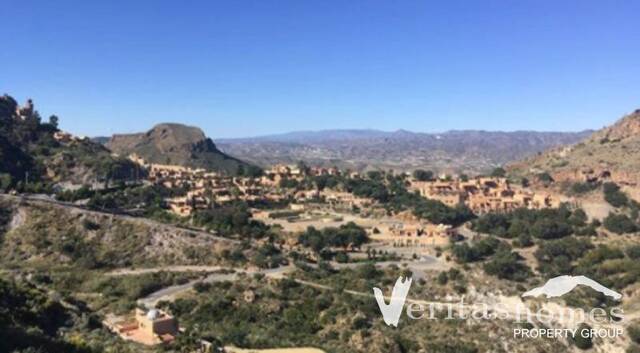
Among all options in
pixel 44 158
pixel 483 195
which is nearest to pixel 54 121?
pixel 44 158

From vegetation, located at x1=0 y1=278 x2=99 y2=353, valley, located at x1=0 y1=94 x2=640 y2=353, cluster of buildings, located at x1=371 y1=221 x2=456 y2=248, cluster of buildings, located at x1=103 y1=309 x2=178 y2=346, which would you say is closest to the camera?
vegetation, located at x1=0 y1=278 x2=99 y2=353

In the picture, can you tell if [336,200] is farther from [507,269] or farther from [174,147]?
[174,147]

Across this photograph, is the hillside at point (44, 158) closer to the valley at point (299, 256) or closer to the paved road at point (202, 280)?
the valley at point (299, 256)

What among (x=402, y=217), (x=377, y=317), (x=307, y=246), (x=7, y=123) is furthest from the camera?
(x=7, y=123)

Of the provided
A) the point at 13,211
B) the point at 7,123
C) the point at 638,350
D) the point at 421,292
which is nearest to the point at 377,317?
the point at 421,292

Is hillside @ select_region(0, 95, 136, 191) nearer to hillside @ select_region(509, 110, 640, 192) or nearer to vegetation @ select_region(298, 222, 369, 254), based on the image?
vegetation @ select_region(298, 222, 369, 254)

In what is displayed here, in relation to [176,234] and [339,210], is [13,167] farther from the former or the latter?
[339,210]

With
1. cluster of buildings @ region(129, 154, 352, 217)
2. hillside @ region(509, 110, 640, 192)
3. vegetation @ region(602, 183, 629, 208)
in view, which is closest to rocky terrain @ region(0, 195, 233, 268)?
cluster of buildings @ region(129, 154, 352, 217)
